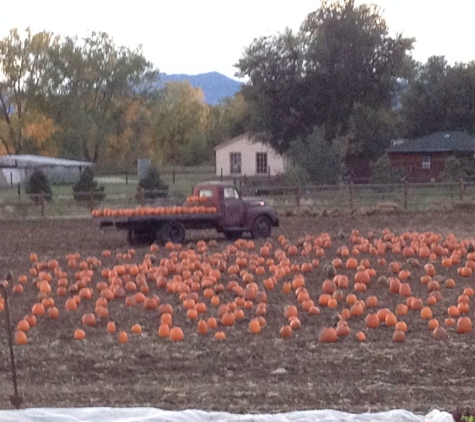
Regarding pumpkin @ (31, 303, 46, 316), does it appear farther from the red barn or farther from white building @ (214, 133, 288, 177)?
white building @ (214, 133, 288, 177)

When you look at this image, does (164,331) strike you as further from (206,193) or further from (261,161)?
(261,161)

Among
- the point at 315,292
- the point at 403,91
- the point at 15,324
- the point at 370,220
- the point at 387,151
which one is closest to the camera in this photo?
the point at 15,324

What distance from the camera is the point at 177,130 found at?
224 ft

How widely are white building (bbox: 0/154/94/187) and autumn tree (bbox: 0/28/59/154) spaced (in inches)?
83.0

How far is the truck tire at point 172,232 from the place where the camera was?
19656 mm

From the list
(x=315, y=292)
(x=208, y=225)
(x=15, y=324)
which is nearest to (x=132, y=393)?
(x=15, y=324)

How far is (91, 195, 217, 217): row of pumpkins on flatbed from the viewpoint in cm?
1959

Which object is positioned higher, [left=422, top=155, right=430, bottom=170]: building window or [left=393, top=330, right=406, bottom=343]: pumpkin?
[left=422, top=155, right=430, bottom=170]: building window

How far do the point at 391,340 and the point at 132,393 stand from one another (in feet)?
10.6

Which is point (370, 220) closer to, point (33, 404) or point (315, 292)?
point (315, 292)

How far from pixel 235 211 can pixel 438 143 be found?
30.7m

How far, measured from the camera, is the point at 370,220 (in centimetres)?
2550

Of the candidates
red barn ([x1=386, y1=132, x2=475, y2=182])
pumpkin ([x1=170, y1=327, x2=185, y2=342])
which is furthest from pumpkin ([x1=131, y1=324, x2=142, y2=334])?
red barn ([x1=386, y1=132, x2=475, y2=182])

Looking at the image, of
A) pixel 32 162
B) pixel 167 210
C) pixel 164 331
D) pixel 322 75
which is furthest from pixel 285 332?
pixel 32 162
